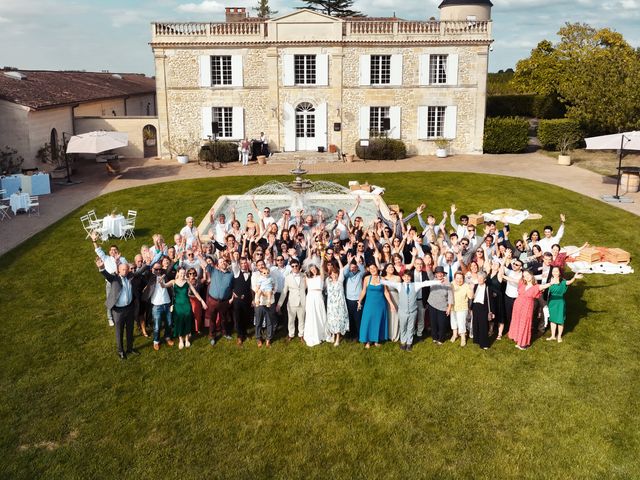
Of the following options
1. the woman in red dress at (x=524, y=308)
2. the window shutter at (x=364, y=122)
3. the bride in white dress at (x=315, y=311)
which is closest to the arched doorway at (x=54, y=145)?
the window shutter at (x=364, y=122)

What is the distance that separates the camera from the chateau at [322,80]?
3091 centimetres

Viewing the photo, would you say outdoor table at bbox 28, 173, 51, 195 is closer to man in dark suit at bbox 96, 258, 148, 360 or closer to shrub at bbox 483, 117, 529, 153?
man in dark suit at bbox 96, 258, 148, 360

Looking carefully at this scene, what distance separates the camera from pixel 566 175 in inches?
1025

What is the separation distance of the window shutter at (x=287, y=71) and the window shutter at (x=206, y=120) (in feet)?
13.8

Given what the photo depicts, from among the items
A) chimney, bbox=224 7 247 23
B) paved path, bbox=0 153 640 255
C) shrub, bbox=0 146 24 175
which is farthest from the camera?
chimney, bbox=224 7 247 23

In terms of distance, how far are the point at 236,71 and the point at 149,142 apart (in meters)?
11.8

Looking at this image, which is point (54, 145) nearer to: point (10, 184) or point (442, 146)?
point (10, 184)

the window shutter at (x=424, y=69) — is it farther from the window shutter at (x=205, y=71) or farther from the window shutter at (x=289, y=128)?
the window shutter at (x=205, y=71)

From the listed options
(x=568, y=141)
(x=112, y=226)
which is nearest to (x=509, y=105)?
(x=568, y=141)

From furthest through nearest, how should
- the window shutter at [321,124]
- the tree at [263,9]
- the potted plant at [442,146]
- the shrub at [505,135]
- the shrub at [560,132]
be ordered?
the tree at [263,9] < the shrub at [560,132] < the shrub at [505,135] < the window shutter at [321,124] < the potted plant at [442,146]

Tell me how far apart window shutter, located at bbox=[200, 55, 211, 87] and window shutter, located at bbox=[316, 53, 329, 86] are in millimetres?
5674

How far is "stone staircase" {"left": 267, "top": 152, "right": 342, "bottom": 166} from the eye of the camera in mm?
30719

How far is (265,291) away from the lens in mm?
10078

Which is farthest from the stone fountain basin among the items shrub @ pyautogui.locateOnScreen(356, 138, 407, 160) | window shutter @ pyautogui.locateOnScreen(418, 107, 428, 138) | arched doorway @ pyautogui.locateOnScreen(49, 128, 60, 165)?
arched doorway @ pyautogui.locateOnScreen(49, 128, 60, 165)
